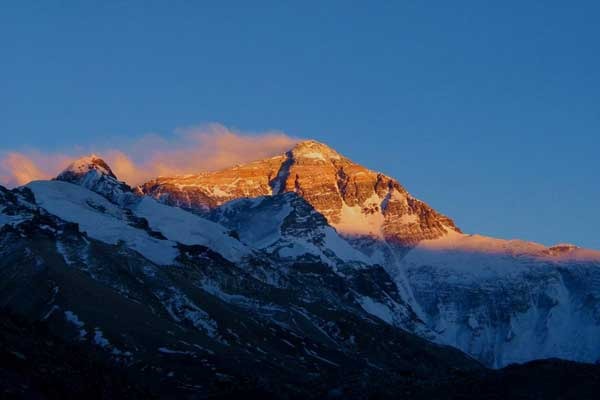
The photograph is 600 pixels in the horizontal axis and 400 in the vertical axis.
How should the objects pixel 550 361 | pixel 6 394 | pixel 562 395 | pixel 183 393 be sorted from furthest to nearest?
pixel 183 393
pixel 550 361
pixel 562 395
pixel 6 394

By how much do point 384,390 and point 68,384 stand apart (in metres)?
37.8

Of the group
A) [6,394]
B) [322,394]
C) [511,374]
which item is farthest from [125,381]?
[511,374]

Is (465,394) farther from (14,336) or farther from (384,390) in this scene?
(14,336)

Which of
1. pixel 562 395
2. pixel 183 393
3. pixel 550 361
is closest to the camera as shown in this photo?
pixel 562 395

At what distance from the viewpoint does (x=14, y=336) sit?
129 metres

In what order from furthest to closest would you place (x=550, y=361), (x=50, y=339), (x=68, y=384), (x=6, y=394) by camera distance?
(x=50, y=339)
(x=550, y=361)
(x=68, y=384)
(x=6, y=394)

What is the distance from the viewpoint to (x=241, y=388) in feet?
456

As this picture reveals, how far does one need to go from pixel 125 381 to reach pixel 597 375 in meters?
52.8

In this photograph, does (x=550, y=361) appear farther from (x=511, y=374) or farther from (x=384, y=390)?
(x=384, y=390)

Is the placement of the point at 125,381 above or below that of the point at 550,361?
below

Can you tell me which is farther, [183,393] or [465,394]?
[183,393]

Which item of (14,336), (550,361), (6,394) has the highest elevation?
(550,361)

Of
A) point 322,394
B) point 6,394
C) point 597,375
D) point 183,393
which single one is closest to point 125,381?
point 322,394

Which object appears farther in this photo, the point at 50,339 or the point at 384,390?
the point at 50,339
